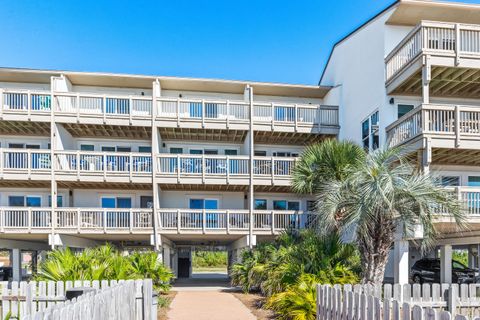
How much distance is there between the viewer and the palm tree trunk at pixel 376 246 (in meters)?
11.3

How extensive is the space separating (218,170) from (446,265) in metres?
11.9

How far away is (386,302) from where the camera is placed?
5.22 m

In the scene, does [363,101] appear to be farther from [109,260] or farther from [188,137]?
[109,260]

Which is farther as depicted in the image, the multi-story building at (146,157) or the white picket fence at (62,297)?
the multi-story building at (146,157)

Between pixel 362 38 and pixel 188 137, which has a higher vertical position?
pixel 362 38

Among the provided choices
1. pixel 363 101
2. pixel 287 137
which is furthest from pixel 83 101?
pixel 363 101

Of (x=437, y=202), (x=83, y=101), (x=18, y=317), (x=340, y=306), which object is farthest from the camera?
(x=83, y=101)

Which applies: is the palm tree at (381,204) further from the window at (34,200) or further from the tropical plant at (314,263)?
the window at (34,200)

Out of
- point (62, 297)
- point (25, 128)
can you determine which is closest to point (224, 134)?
point (25, 128)

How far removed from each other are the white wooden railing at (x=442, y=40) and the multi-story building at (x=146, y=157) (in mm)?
6910

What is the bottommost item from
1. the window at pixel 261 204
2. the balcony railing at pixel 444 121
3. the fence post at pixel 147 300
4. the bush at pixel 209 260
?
the bush at pixel 209 260

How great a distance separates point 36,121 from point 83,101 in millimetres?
2548

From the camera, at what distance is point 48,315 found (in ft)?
11.4

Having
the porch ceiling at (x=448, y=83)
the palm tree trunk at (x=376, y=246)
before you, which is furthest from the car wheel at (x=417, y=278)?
the palm tree trunk at (x=376, y=246)
